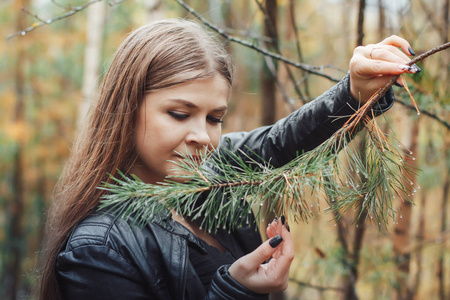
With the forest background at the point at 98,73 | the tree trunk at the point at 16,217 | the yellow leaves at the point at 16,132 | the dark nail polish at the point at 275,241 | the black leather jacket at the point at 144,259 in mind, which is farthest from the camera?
the tree trunk at the point at 16,217

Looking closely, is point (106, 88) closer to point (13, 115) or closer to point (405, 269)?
point (405, 269)

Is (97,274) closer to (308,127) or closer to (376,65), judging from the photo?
Answer: (308,127)

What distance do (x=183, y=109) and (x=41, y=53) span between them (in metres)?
8.85

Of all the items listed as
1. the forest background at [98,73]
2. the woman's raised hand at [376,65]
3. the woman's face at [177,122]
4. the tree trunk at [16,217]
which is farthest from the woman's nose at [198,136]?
the tree trunk at [16,217]

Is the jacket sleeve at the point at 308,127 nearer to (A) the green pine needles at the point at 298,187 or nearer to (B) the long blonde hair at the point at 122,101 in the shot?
(A) the green pine needles at the point at 298,187

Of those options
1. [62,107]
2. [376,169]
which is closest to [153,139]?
[376,169]

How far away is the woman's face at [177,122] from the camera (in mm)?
1046

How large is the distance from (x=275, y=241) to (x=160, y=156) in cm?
40

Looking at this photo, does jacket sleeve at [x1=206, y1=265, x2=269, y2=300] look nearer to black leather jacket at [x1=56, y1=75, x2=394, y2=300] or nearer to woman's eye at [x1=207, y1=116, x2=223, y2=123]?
black leather jacket at [x1=56, y1=75, x2=394, y2=300]

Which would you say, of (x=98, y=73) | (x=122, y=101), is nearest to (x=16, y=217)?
(x=98, y=73)

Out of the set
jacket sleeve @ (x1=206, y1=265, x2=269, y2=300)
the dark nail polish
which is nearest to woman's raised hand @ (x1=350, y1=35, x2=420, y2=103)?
the dark nail polish

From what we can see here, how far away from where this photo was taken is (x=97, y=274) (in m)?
1.00

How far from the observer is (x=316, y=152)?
2.70 ft

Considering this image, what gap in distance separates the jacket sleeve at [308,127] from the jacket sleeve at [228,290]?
11.9 inches
